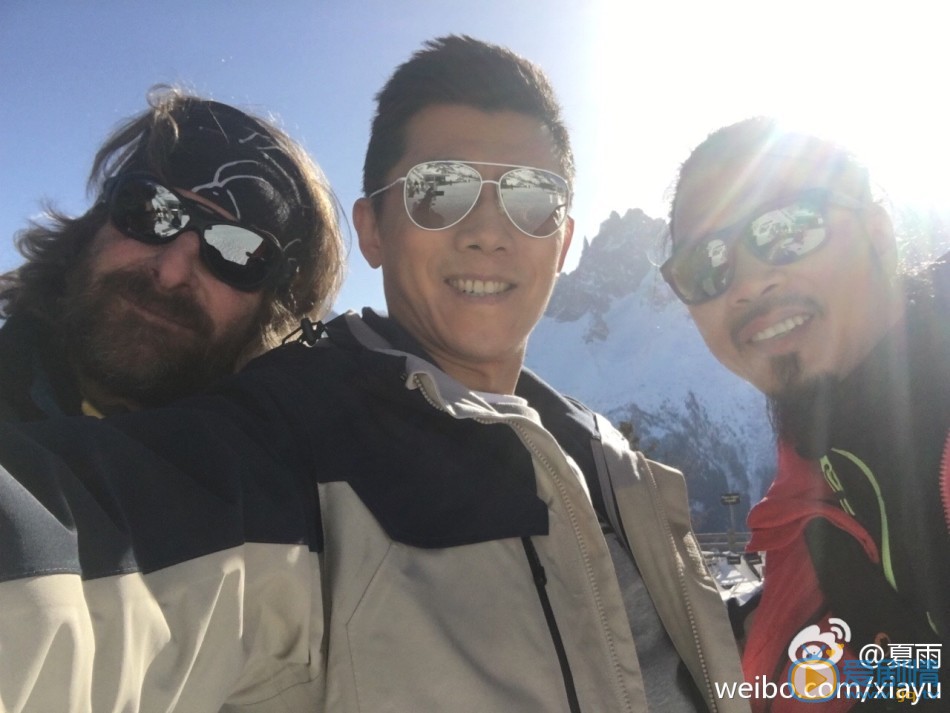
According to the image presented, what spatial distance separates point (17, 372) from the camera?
58.0 inches

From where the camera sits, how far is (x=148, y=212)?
1.91 m

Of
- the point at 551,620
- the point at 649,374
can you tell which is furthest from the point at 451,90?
the point at 649,374

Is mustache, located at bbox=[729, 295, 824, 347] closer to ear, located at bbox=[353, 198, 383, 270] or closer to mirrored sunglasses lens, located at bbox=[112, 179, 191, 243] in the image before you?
ear, located at bbox=[353, 198, 383, 270]

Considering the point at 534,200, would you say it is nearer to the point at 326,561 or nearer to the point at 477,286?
the point at 477,286

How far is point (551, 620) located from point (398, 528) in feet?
1.12

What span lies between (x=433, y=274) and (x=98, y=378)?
1133 mm

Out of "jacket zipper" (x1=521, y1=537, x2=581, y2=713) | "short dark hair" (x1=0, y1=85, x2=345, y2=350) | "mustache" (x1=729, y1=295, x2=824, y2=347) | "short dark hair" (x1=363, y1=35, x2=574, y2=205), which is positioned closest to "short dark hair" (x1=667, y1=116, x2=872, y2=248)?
"mustache" (x1=729, y1=295, x2=824, y2=347)

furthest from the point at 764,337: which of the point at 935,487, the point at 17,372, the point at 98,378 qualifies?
the point at 17,372

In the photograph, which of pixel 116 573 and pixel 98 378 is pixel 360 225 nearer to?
pixel 98 378

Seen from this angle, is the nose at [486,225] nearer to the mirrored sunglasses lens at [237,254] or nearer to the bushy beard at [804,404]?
the mirrored sunglasses lens at [237,254]

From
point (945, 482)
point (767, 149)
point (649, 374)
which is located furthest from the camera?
point (649, 374)

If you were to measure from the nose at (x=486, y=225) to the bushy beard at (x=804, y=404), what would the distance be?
4.42 feet

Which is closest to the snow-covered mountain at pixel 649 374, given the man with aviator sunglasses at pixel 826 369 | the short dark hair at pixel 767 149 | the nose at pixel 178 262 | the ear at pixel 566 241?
the short dark hair at pixel 767 149

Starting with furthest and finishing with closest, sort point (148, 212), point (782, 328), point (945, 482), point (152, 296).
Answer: point (782, 328), point (148, 212), point (152, 296), point (945, 482)
